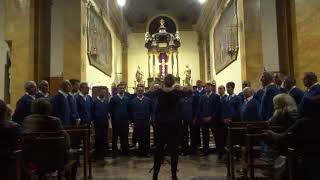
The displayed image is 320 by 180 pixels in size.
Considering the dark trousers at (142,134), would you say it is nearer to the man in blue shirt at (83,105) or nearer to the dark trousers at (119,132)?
the dark trousers at (119,132)

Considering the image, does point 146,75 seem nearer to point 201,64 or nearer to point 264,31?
point 201,64

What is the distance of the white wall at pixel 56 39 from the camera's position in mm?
12203

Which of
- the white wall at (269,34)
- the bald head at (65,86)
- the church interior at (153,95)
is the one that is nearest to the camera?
the church interior at (153,95)

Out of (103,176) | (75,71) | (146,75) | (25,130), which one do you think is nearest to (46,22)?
(75,71)

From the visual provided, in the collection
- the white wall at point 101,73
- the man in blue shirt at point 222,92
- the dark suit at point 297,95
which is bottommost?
the dark suit at point 297,95

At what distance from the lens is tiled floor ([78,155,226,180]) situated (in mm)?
6832

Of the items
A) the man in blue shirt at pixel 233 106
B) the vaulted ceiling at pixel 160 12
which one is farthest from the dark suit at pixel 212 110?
the vaulted ceiling at pixel 160 12

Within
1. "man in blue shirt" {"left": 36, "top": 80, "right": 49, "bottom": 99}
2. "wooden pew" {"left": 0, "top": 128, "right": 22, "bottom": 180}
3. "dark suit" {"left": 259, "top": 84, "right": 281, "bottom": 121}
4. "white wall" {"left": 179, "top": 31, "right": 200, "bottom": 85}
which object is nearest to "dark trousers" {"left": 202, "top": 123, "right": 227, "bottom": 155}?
"dark suit" {"left": 259, "top": 84, "right": 281, "bottom": 121}

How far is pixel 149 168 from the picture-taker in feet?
26.2

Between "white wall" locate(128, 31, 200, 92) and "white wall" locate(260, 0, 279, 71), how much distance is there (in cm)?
1348

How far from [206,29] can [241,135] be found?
55.8ft

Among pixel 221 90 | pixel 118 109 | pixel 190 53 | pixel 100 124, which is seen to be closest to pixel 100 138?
pixel 100 124

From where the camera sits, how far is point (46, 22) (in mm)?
11969

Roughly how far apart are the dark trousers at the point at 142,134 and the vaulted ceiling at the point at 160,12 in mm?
17317
